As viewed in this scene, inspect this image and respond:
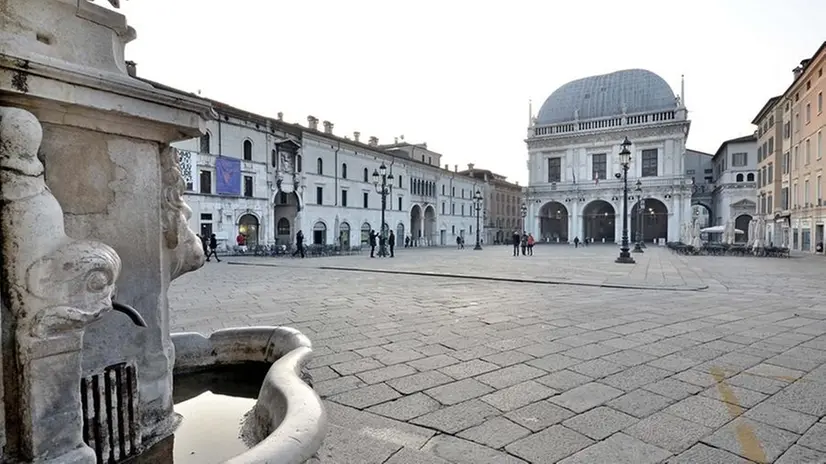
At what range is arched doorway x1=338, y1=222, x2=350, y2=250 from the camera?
3780 centimetres

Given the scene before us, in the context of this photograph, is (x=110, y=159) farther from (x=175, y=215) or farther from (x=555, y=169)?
(x=555, y=169)

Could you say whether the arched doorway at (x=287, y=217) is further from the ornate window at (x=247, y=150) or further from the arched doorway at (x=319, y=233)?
the ornate window at (x=247, y=150)

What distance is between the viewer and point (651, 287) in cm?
1072

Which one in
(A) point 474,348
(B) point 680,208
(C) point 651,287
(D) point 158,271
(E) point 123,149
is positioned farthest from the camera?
(B) point 680,208

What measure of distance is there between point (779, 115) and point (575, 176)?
71.2 feet

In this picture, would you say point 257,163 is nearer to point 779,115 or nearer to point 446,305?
point 446,305

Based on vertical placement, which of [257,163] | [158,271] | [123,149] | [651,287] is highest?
[257,163]

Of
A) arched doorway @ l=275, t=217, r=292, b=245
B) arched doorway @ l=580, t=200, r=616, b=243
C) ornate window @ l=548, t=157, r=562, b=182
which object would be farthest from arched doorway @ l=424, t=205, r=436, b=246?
arched doorway @ l=580, t=200, r=616, b=243

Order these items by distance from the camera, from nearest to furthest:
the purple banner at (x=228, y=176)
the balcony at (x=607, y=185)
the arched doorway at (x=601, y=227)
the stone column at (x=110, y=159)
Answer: the stone column at (x=110, y=159) < the purple banner at (x=228, y=176) < the balcony at (x=607, y=185) < the arched doorway at (x=601, y=227)

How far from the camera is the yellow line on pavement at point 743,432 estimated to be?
2.54 m

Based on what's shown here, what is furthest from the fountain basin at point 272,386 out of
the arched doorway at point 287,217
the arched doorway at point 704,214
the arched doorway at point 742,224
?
the arched doorway at point 704,214

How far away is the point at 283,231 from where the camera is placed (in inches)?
1348

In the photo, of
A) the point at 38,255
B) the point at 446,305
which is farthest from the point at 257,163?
the point at 38,255

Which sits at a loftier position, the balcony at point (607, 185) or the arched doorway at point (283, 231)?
the balcony at point (607, 185)
